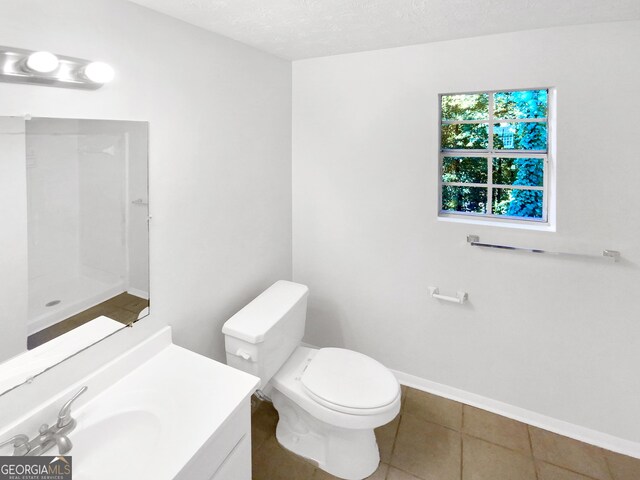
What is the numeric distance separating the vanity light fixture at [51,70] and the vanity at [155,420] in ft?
3.40

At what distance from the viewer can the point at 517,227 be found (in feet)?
6.55

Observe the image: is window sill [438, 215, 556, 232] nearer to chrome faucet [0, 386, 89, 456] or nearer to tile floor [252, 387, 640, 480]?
tile floor [252, 387, 640, 480]

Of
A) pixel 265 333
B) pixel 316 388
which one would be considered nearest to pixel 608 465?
pixel 316 388

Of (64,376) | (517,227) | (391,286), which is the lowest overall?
(64,376)

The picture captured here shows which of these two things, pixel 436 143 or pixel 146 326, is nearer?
pixel 146 326

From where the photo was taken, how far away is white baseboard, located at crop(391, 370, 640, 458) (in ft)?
6.34

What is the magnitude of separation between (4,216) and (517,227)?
2.26 metres

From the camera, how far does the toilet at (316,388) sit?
1669 mm

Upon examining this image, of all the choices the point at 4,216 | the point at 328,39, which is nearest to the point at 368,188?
the point at 328,39

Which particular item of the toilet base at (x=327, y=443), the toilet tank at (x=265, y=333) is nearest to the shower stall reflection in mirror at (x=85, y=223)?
the toilet tank at (x=265, y=333)

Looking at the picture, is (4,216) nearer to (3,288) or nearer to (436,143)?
(3,288)

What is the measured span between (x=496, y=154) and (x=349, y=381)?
5.12 ft

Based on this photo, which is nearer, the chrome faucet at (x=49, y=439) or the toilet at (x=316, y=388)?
the chrome faucet at (x=49, y=439)

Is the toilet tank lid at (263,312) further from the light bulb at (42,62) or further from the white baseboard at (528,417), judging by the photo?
the light bulb at (42,62)
